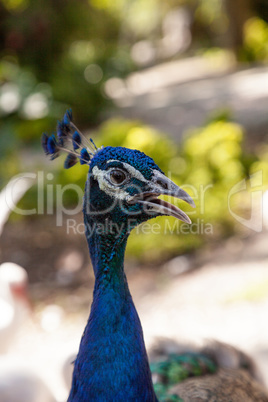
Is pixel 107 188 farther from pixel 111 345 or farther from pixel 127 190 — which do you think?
pixel 111 345

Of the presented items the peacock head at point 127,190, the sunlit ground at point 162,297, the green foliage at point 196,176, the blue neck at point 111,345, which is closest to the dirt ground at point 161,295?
the sunlit ground at point 162,297

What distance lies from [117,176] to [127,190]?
4cm

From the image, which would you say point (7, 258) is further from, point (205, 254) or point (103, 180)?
point (103, 180)

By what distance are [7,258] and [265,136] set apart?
3.67 metres

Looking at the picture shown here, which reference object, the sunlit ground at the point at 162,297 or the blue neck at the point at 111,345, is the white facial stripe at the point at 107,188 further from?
the sunlit ground at the point at 162,297

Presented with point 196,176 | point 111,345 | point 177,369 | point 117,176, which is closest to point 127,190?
point 117,176

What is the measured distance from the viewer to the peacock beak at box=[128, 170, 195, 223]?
3.38ft

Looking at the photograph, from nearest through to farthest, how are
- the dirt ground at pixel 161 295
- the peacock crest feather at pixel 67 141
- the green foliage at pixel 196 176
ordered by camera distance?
the peacock crest feather at pixel 67 141
the dirt ground at pixel 161 295
the green foliage at pixel 196 176

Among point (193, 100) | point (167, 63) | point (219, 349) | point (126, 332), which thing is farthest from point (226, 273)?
point (167, 63)

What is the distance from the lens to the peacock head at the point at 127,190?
3.44 ft

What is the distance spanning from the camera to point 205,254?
3447mm

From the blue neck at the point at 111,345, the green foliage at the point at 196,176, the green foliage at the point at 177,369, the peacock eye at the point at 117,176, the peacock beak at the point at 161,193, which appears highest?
the green foliage at the point at 196,176

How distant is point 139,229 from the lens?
3531 mm

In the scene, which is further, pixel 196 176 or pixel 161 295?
pixel 196 176
